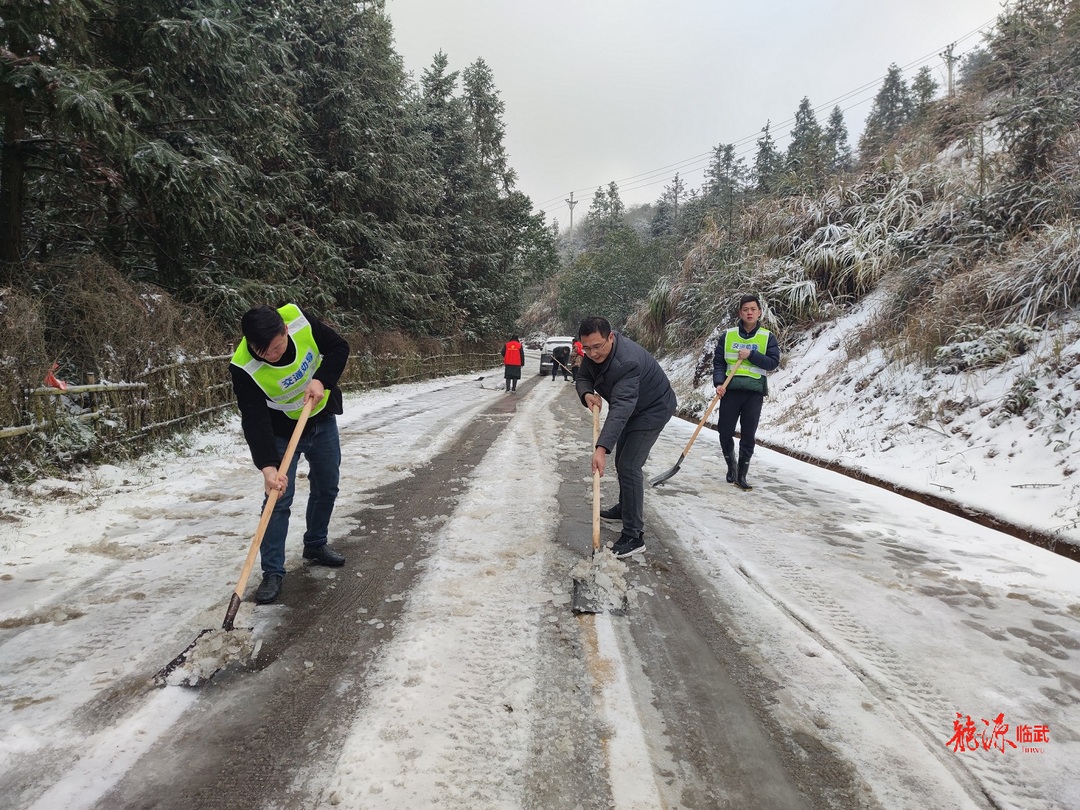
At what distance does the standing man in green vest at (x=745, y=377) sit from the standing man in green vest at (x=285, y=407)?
372cm

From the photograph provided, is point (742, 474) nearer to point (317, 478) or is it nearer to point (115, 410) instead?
point (317, 478)

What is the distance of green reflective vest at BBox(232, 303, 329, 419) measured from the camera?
9.78 feet

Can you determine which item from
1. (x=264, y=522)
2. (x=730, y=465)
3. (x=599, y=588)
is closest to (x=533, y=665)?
(x=599, y=588)

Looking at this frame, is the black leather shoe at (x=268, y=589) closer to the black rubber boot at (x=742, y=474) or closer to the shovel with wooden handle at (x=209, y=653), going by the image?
the shovel with wooden handle at (x=209, y=653)

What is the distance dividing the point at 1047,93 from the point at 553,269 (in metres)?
25.5

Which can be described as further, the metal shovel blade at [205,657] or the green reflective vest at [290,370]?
the green reflective vest at [290,370]

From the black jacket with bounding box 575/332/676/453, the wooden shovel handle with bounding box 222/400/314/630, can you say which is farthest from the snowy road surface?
the black jacket with bounding box 575/332/676/453

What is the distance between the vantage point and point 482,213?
89.0 feet

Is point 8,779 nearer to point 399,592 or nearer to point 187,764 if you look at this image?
point 187,764

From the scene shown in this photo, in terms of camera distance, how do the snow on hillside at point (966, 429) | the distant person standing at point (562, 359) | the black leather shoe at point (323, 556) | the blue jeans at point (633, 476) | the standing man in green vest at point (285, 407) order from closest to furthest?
the standing man in green vest at point (285, 407) < the black leather shoe at point (323, 556) < the blue jeans at point (633, 476) < the snow on hillside at point (966, 429) < the distant person standing at point (562, 359)

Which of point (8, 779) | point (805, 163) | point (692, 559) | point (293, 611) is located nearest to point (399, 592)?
point (293, 611)

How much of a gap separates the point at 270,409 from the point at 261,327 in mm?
618

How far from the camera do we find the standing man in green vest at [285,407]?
2.93 meters

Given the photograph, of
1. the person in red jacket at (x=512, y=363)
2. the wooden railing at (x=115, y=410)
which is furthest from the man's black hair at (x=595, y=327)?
the person in red jacket at (x=512, y=363)
